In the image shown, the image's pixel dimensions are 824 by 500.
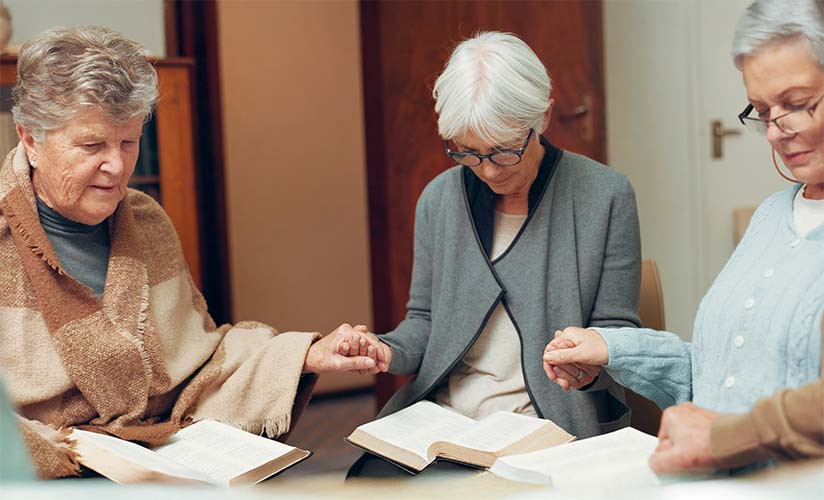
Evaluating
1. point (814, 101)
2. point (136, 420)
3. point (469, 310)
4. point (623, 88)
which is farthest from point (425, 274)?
point (623, 88)

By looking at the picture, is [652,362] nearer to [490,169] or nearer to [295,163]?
[490,169]

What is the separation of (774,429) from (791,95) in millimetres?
381

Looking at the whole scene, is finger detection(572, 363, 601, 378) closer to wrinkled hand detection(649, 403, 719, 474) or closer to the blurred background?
wrinkled hand detection(649, 403, 719, 474)

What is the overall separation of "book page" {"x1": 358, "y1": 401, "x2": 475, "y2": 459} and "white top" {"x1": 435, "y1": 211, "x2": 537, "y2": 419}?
66 millimetres

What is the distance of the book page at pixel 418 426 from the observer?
1323mm

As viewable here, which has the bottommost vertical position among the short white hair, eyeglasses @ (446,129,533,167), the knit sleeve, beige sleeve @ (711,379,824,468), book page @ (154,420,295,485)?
book page @ (154,420,295,485)

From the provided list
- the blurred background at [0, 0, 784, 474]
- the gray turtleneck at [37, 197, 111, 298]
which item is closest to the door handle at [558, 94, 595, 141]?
Answer: the blurred background at [0, 0, 784, 474]

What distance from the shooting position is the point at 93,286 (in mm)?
1360

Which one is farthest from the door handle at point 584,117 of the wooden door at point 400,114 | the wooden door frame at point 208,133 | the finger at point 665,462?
the finger at point 665,462

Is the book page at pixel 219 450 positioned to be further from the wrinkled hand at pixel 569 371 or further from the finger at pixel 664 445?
the finger at pixel 664 445

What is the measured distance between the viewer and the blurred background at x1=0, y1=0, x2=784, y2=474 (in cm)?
275

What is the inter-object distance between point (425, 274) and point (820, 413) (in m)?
0.88

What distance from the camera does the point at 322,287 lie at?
13.0 feet

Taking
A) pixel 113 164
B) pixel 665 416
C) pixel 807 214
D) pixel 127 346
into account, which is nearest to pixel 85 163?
pixel 113 164
